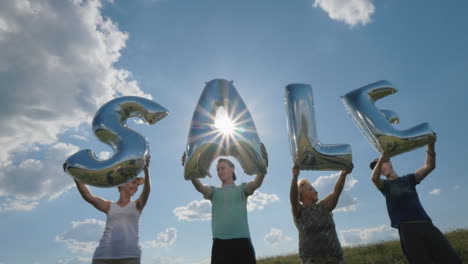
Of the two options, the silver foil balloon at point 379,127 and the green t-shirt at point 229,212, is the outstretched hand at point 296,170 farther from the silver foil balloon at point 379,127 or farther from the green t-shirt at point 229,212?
the silver foil balloon at point 379,127

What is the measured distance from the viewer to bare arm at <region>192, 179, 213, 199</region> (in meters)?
4.10

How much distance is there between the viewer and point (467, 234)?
9570 mm

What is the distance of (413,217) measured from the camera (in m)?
4.62

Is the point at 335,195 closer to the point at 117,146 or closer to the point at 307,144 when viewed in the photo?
the point at 307,144

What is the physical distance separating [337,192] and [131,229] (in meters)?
3.13

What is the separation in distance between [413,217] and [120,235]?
14.3ft

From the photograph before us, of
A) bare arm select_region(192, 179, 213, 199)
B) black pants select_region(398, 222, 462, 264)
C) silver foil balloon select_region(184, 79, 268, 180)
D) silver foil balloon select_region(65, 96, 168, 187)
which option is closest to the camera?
silver foil balloon select_region(65, 96, 168, 187)

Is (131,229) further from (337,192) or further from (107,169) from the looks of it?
(337,192)

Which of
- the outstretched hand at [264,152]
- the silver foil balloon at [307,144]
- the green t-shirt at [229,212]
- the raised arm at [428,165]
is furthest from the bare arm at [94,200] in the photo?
the raised arm at [428,165]

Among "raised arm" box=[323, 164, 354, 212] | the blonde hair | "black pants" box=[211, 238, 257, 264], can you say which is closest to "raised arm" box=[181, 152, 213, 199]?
"black pants" box=[211, 238, 257, 264]

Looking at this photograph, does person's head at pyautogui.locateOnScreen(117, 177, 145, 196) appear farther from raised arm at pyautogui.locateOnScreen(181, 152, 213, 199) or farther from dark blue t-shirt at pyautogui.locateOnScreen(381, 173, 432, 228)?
dark blue t-shirt at pyautogui.locateOnScreen(381, 173, 432, 228)

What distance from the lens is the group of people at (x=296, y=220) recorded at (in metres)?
3.83

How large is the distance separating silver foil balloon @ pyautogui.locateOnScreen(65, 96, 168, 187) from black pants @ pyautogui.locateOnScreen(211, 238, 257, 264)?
136cm

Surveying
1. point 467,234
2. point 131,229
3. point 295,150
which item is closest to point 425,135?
point 295,150
